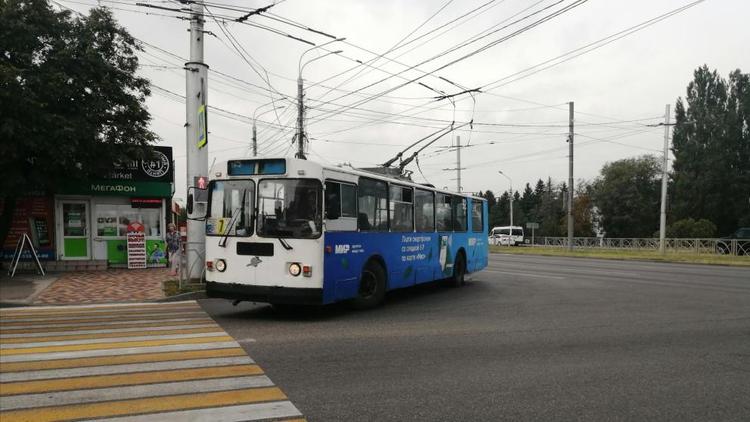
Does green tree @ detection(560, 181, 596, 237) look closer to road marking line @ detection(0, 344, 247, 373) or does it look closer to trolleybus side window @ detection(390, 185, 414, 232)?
trolleybus side window @ detection(390, 185, 414, 232)

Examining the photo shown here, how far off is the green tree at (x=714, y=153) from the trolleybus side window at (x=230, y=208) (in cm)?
7130

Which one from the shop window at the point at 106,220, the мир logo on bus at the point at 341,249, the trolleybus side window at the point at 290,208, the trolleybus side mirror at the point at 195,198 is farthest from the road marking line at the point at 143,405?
the shop window at the point at 106,220

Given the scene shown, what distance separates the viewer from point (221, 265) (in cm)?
1014

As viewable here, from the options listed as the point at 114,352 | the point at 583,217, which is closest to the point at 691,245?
the point at 114,352

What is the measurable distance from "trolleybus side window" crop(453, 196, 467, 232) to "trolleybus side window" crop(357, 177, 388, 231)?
4.40m

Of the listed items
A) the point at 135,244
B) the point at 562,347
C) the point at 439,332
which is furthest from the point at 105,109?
the point at 562,347

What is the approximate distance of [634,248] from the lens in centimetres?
4656

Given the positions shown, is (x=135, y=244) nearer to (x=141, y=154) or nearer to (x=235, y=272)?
(x=141, y=154)

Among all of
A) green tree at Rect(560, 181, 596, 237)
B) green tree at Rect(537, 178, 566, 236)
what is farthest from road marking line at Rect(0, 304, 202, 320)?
green tree at Rect(537, 178, 566, 236)

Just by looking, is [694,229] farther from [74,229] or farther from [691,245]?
[74,229]

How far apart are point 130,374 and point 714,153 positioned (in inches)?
3026

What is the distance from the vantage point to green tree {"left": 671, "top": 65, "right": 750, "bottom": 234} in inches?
2680

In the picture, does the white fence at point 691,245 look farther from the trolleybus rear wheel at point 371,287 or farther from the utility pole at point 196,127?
the utility pole at point 196,127

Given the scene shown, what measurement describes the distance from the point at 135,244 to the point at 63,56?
6.34 meters
